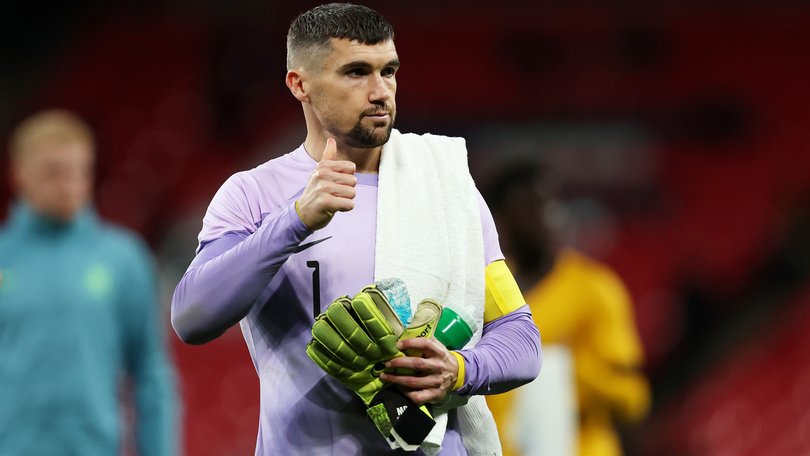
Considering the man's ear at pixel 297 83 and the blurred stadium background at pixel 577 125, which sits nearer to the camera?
the man's ear at pixel 297 83

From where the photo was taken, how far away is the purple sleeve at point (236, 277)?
2623 mm

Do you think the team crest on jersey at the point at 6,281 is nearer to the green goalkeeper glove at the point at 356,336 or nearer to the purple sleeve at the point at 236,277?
the purple sleeve at the point at 236,277

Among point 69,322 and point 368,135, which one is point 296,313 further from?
point 69,322

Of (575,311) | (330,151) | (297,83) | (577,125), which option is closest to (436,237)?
(330,151)

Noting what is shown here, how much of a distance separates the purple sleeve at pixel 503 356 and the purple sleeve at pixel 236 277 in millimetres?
436

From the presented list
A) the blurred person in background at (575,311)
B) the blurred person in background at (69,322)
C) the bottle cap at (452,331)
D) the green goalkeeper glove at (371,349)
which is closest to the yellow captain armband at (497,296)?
the bottle cap at (452,331)

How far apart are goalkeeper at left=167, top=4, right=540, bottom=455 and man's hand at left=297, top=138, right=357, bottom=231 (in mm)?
48

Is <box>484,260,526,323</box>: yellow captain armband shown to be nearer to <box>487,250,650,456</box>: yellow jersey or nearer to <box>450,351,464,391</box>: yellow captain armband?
<box>450,351,464,391</box>: yellow captain armband

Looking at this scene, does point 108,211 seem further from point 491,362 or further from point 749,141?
point 491,362

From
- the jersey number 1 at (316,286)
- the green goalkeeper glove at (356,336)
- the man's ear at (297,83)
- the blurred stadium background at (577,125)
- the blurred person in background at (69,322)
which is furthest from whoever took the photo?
the blurred stadium background at (577,125)

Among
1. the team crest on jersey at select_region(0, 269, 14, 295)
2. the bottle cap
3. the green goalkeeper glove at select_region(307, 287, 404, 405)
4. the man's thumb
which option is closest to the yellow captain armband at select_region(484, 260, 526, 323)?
the bottle cap

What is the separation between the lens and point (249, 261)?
8.61ft

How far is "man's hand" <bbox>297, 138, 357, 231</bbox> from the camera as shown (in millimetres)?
2592

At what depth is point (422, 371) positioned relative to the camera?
105 inches
